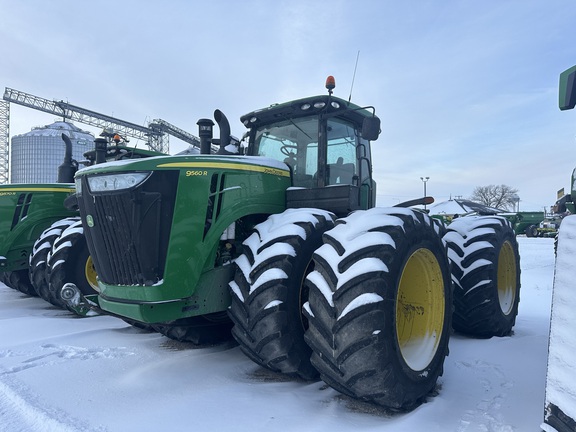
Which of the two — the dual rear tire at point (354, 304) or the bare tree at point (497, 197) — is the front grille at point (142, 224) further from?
the bare tree at point (497, 197)

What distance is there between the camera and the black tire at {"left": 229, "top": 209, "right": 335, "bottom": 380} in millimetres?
2988

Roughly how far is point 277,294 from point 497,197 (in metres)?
79.6

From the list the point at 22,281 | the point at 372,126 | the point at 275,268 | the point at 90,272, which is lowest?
the point at 22,281

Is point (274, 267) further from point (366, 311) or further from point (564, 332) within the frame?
point (564, 332)

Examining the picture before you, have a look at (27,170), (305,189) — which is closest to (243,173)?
(305,189)

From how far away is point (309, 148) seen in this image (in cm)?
430

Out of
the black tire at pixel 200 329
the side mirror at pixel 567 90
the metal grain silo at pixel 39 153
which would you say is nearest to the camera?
the side mirror at pixel 567 90

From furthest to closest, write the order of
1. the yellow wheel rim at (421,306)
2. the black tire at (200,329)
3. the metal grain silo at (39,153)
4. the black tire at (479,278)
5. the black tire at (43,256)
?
the metal grain silo at (39,153), the black tire at (43,256), the black tire at (479,278), the black tire at (200,329), the yellow wheel rim at (421,306)

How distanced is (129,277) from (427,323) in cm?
233

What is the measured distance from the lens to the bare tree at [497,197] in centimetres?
7193

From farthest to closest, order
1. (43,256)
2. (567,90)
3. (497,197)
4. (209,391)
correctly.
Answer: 1. (497,197)
2. (43,256)
3. (209,391)
4. (567,90)

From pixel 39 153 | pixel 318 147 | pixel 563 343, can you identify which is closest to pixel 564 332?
pixel 563 343

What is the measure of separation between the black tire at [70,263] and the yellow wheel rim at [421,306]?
428 cm

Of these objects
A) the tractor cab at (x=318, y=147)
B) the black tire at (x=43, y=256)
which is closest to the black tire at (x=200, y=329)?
the tractor cab at (x=318, y=147)
